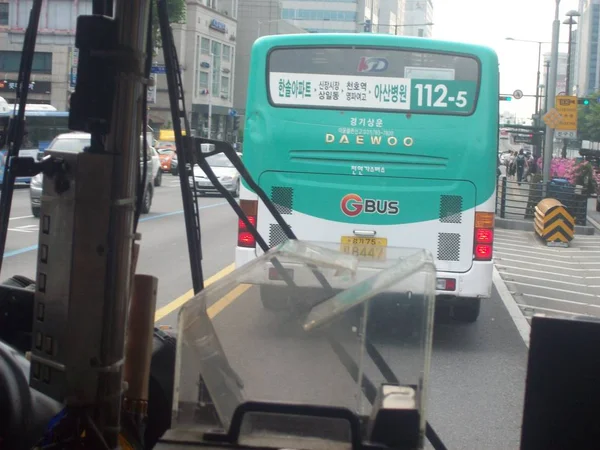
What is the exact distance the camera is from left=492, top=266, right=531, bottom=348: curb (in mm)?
10117

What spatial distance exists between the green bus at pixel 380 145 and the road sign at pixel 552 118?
18.9 meters

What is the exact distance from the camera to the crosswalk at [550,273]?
12.8 m

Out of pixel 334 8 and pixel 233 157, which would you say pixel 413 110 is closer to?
pixel 233 157

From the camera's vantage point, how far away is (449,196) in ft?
29.5

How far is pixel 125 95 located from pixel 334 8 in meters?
137

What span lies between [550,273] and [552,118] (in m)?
11.8

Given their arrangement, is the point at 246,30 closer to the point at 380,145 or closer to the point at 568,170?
the point at 568,170

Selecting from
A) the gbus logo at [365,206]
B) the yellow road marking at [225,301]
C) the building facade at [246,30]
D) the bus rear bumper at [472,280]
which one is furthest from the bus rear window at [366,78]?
the building facade at [246,30]

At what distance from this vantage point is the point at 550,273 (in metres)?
16.7

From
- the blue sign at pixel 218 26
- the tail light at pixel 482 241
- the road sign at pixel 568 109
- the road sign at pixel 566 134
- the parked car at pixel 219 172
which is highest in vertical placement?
the blue sign at pixel 218 26

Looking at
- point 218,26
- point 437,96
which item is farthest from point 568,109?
point 218,26

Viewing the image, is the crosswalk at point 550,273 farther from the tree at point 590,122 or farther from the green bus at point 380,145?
the tree at point 590,122

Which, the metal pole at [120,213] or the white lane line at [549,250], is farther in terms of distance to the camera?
the white lane line at [549,250]

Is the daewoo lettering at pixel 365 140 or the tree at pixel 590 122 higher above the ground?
the tree at pixel 590 122
